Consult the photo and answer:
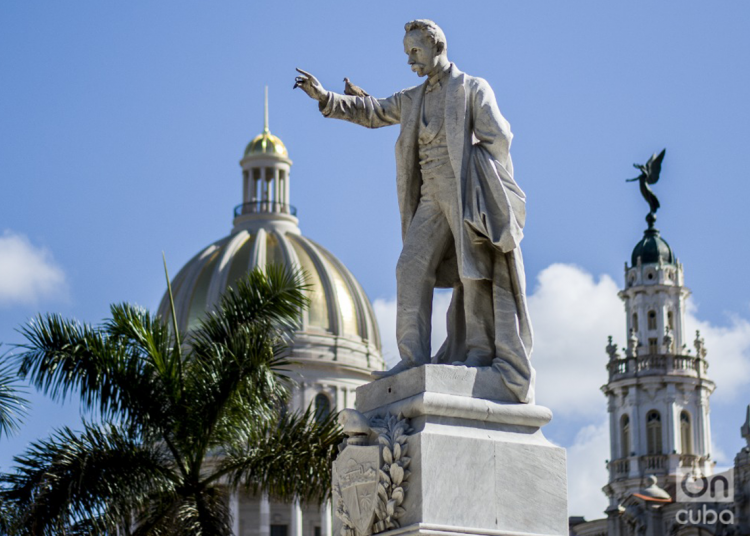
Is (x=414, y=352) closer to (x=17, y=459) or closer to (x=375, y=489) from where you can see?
(x=375, y=489)

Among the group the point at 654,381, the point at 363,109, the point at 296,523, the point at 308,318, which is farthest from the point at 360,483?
the point at 296,523

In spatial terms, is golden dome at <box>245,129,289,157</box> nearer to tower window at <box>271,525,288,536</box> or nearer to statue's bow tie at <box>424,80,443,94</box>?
tower window at <box>271,525,288,536</box>

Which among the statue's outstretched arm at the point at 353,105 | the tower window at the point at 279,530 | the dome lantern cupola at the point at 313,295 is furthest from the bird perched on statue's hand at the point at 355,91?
the tower window at the point at 279,530

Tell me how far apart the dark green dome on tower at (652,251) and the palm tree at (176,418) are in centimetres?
6017

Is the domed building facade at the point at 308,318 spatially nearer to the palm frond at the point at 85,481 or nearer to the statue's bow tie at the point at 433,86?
the palm frond at the point at 85,481

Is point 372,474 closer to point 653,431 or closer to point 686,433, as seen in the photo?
point 653,431

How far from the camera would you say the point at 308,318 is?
84.8 metres

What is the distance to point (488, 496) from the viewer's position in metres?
8.85

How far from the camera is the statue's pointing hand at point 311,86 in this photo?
9.88 meters

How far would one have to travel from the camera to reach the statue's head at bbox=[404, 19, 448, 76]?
9609 millimetres

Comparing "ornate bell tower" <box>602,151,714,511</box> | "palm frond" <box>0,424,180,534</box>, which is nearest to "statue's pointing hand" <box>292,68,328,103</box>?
"palm frond" <box>0,424,180,534</box>

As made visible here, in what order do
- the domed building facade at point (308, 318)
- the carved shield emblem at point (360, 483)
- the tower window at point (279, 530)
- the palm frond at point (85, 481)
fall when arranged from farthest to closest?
1. the tower window at point (279, 530)
2. the domed building facade at point (308, 318)
3. the palm frond at point (85, 481)
4. the carved shield emblem at point (360, 483)

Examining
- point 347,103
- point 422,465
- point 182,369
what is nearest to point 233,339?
point 182,369

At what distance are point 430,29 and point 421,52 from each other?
15cm
